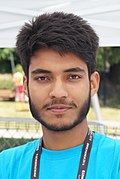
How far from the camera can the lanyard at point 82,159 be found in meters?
1.46

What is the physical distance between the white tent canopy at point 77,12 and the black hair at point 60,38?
165 cm

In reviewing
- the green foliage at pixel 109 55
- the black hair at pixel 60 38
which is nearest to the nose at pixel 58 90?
the black hair at pixel 60 38

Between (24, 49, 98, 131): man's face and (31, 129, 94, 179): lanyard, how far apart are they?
94 mm

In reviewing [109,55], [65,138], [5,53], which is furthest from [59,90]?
[5,53]

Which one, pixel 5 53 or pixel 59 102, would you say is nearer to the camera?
pixel 59 102

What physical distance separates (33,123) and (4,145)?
1.31 feet

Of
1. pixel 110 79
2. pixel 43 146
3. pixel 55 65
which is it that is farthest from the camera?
pixel 110 79

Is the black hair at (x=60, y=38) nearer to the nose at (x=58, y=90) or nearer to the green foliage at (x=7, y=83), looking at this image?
the nose at (x=58, y=90)

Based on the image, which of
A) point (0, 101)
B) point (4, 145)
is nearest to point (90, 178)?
point (4, 145)

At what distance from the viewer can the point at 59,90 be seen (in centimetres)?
141

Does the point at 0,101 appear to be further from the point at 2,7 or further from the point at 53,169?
the point at 53,169

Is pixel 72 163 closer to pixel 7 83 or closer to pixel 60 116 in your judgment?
pixel 60 116

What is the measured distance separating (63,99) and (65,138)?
17 centimetres

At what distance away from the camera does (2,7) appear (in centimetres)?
328
